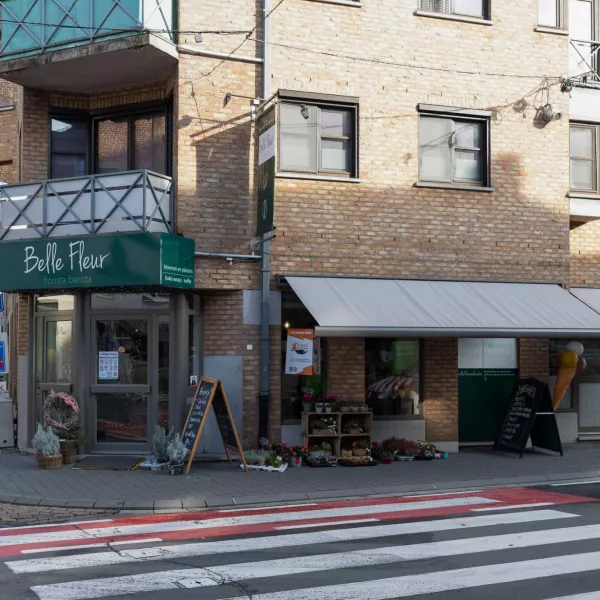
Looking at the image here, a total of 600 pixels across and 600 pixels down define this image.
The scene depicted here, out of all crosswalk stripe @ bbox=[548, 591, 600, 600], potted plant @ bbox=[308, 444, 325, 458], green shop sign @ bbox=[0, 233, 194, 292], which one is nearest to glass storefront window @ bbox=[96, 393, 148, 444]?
green shop sign @ bbox=[0, 233, 194, 292]

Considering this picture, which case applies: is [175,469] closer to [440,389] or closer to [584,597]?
[440,389]

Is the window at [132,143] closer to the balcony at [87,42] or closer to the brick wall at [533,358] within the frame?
the balcony at [87,42]

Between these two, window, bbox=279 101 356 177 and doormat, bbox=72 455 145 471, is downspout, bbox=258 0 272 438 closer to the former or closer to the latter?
window, bbox=279 101 356 177

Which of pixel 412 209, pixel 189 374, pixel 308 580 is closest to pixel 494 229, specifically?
pixel 412 209

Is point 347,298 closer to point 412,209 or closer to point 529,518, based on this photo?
point 412,209

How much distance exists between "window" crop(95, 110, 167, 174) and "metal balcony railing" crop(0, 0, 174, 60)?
1.79 m

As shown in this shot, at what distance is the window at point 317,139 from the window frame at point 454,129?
1.34 m

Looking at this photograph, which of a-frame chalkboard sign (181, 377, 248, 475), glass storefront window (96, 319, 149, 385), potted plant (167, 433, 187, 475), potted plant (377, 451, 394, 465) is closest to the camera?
potted plant (167, 433, 187, 475)

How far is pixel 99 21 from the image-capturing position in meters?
13.3

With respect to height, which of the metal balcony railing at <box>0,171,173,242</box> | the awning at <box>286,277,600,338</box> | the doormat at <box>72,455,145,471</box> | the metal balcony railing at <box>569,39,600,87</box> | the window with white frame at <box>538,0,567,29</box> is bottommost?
the doormat at <box>72,455,145,471</box>

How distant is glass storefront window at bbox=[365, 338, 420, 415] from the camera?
15.0 meters

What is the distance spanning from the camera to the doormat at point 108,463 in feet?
42.5

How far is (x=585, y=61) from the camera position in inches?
656

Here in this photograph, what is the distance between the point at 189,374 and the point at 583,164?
8.90m
